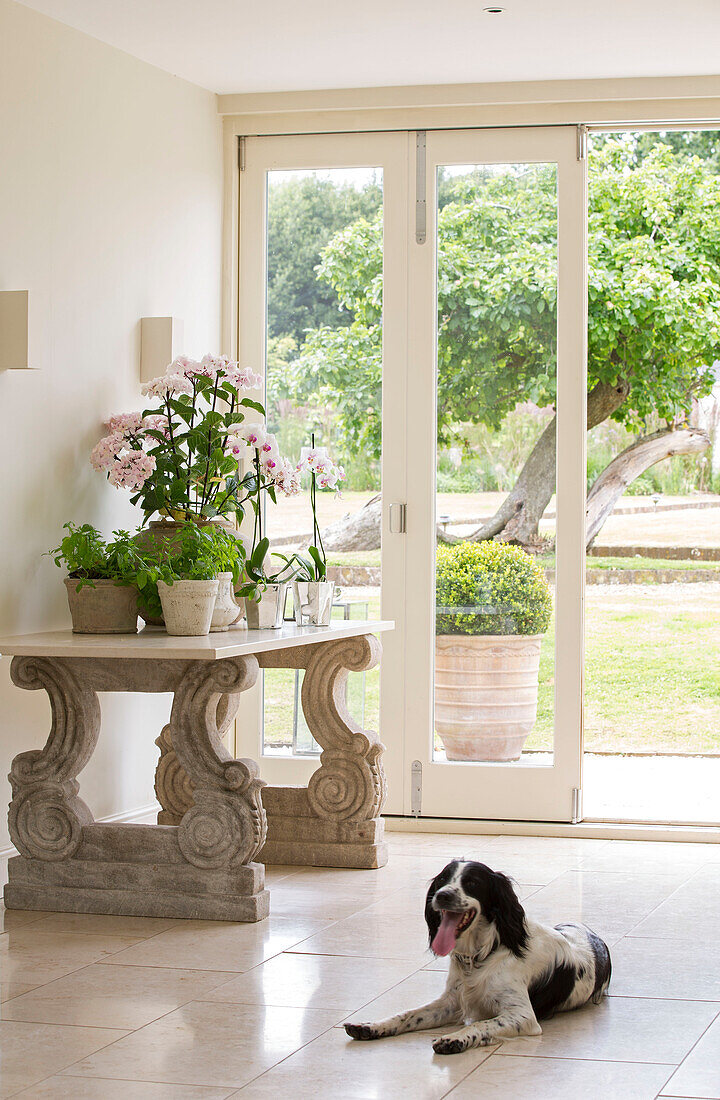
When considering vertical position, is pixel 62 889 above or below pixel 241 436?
below

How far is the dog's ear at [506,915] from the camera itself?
8.76 feet

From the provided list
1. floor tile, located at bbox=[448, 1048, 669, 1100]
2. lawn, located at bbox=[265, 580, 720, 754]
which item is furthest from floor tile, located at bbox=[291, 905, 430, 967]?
lawn, located at bbox=[265, 580, 720, 754]

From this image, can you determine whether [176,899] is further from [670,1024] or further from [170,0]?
[170,0]

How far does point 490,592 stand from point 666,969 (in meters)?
1.91

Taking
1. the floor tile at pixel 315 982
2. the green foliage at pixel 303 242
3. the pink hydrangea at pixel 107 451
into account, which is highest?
the green foliage at pixel 303 242

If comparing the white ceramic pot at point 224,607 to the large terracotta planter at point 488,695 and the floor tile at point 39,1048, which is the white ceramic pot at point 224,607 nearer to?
the large terracotta planter at point 488,695

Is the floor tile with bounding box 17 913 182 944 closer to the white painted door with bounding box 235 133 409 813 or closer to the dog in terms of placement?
the dog

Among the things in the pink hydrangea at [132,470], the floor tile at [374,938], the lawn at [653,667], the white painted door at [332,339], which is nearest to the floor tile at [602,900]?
the floor tile at [374,938]

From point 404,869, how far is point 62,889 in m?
1.09

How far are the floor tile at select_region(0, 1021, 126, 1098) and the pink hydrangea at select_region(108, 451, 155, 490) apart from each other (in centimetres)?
165

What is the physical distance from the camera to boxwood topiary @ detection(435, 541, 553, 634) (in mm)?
4824

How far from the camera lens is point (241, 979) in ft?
10.0

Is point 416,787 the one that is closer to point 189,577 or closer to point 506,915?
point 189,577

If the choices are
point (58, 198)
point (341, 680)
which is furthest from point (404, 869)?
point (58, 198)
